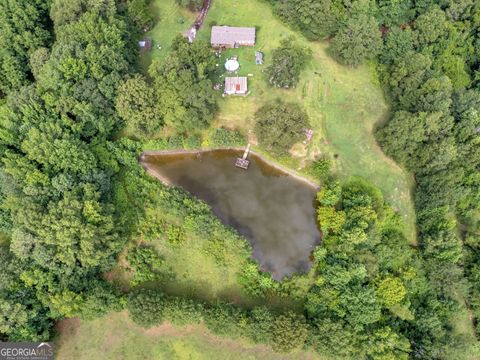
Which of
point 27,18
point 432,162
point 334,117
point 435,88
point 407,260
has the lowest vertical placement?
point 407,260

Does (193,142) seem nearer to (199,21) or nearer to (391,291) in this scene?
(199,21)

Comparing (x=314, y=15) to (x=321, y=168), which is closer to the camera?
(x=321, y=168)

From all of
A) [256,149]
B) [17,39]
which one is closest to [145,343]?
[256,149]

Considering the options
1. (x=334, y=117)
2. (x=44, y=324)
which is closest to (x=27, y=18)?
(x=44, y=324)

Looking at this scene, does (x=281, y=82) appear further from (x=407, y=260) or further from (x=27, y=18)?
(x=27, y=18)

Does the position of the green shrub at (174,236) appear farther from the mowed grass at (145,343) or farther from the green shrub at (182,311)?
the mowed grass at (145,343)

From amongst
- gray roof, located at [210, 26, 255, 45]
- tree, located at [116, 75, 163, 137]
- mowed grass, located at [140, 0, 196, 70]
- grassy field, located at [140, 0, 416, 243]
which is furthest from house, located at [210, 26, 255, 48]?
tree, located at [116, 75, 163, 137]
